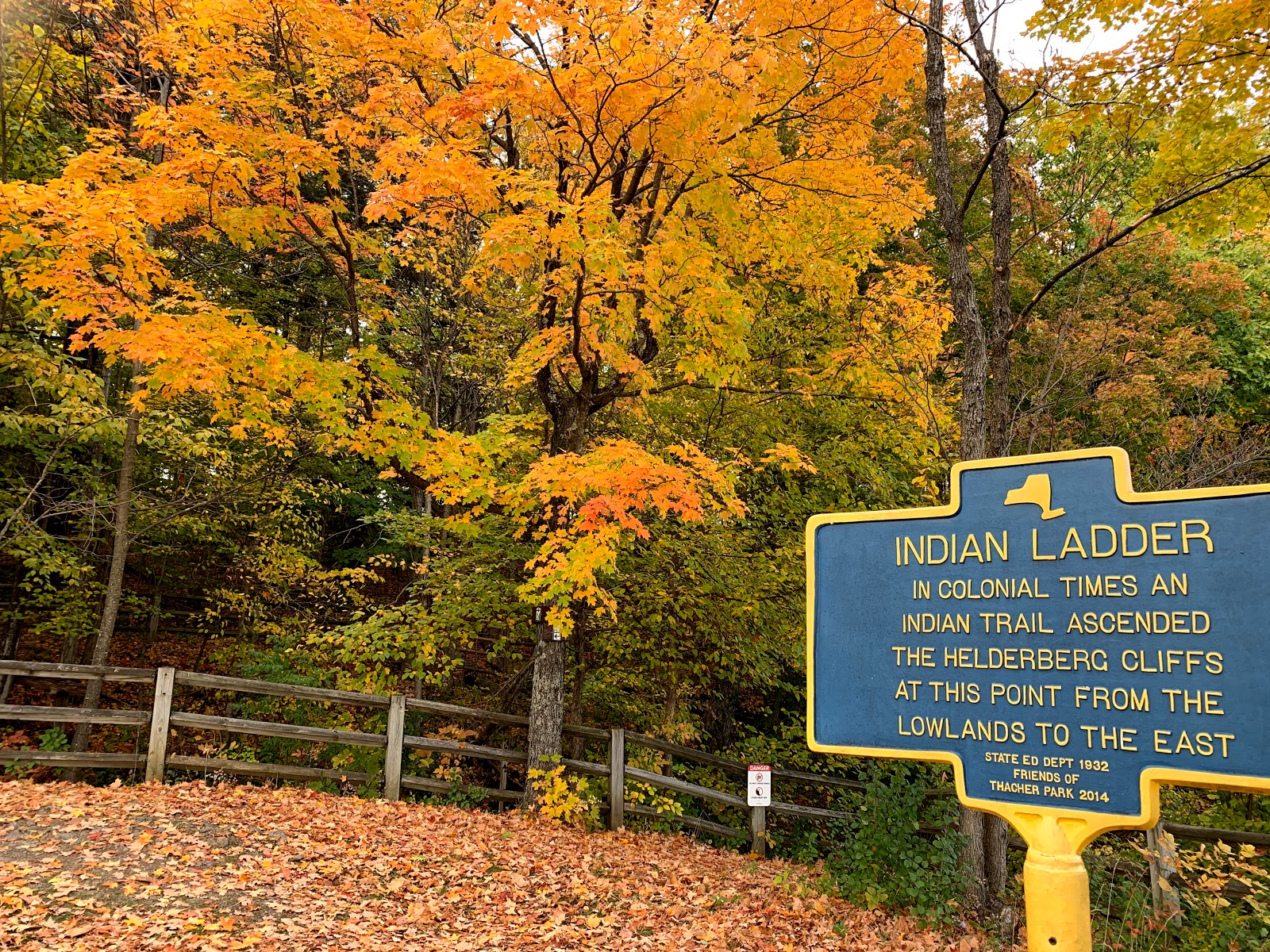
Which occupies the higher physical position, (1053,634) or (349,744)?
(1053,634)

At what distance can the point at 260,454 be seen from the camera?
13.8 meters

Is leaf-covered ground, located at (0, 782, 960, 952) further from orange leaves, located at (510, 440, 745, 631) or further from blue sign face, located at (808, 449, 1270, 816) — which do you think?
blue sign face, located at (808, 449, 1270, 816)

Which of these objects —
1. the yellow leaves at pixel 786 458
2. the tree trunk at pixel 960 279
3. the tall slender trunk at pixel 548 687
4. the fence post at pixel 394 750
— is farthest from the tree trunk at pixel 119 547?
the tree trunk at pixel 960 279

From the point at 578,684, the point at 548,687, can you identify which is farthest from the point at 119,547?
the point at 578,684

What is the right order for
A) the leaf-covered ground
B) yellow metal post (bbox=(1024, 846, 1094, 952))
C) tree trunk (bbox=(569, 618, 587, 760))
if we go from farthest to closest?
tree trunk (bbox=(569, 618, 587, 760))
the leaf-covered ground
yellow metal post (bbox=(1024, 846, 1094, 952))

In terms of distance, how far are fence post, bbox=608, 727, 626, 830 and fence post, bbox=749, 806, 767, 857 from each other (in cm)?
159

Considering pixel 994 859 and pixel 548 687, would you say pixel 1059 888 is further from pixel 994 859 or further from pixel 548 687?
pixel 548 687

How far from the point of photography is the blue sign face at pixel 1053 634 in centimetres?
268

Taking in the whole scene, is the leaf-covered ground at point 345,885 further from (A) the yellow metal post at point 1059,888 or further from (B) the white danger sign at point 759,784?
(A) the yellow metal post at point 1059,888

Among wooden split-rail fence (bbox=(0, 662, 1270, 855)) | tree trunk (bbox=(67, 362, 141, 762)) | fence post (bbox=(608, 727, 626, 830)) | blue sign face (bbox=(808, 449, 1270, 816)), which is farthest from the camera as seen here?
tree trunk (bbox=(67, 362, 141, 762))

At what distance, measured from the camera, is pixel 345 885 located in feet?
18.5

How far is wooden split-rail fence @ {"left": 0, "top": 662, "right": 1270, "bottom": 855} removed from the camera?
24.7 feet

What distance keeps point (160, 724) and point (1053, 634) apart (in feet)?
26.0

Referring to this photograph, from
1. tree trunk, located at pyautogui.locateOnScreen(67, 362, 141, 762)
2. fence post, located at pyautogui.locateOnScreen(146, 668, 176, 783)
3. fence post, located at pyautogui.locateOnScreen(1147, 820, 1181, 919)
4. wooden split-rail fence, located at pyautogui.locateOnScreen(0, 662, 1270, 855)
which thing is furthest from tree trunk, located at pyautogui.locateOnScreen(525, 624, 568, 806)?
tree trunk, located at pyautogui.locateOnScreen(67, 362, 141, 762)
